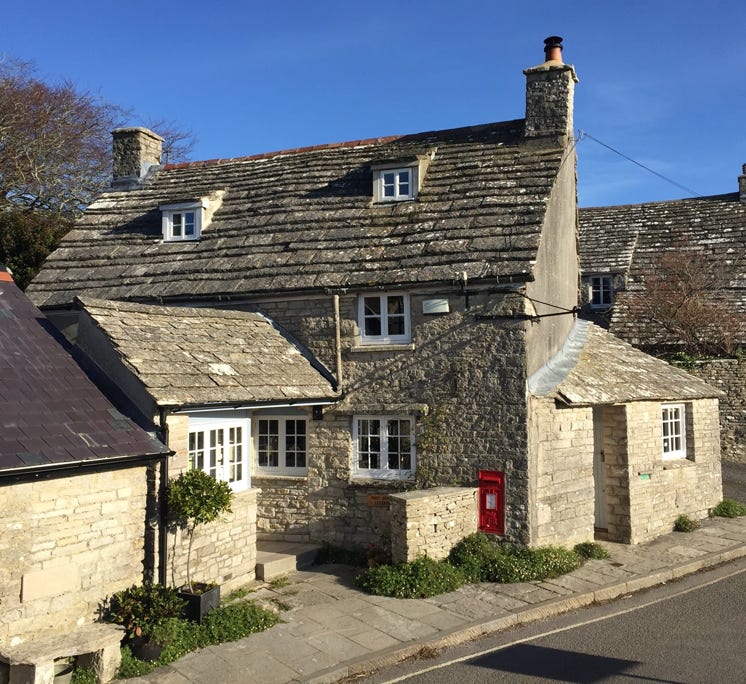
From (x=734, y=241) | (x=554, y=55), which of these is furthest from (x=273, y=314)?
(x=734, y=241)

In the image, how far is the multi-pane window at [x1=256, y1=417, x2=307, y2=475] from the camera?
13.5 m

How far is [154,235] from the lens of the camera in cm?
1675

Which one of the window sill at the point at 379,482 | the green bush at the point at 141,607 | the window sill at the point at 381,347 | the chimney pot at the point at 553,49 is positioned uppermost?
the chimney pot at the point at 553,49

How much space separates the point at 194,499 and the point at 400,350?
16.2ft

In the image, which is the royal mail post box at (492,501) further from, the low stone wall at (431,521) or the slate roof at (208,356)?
the slate roof at (208,356)

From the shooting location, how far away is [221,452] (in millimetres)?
11461

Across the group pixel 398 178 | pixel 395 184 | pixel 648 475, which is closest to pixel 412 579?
pixel 648 475

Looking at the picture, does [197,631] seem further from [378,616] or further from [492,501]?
[492,501]

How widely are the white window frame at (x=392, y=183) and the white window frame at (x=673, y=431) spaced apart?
7.48 metres

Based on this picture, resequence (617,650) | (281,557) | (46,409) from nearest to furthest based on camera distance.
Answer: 1. (617,650)
2. (46,409)
3. (281,557)

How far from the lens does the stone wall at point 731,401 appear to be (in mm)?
21719

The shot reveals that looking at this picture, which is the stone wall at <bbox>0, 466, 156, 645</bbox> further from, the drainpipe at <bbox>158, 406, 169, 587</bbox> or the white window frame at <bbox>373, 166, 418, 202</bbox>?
the white window frame at <bbox>373, 166, 418, 202</bbox>

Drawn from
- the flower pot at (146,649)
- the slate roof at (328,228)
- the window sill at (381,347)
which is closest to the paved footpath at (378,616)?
the flower pot at (146,649)

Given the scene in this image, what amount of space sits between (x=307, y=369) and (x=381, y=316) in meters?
1.72
